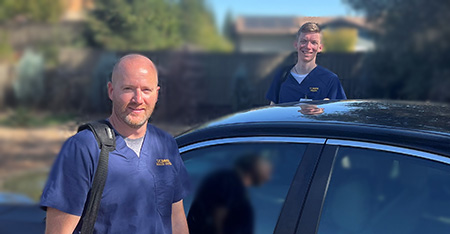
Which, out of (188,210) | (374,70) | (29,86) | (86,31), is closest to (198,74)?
(86,31)

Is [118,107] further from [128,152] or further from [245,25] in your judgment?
[245,25]

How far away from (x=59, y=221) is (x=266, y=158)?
816 mm

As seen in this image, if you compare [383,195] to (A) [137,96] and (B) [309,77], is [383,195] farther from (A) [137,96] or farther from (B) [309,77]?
(B) [309,77]

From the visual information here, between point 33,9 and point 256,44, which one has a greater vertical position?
point 33,9

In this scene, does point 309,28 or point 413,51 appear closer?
point 309,28

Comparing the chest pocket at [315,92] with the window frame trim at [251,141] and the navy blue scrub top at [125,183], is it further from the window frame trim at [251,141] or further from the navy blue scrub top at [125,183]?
the navy blue scrub top at [125,183]

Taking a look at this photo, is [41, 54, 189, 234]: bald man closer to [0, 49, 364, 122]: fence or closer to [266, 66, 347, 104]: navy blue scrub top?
[266, 66, 347, 104]: navy blue scrub top

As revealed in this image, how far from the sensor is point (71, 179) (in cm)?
158

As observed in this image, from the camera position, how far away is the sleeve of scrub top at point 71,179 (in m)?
1.57

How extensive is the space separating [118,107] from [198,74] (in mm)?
10934

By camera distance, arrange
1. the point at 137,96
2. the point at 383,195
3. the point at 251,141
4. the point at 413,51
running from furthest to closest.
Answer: the point at 413,51 < the point at 251,141 < the point at 383,195 < the point at 137,96

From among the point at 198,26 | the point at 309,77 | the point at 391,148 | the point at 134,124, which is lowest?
the point at 391,148

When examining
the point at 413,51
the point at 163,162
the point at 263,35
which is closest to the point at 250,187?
the point at 163,162

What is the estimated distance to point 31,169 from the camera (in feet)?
30.1
